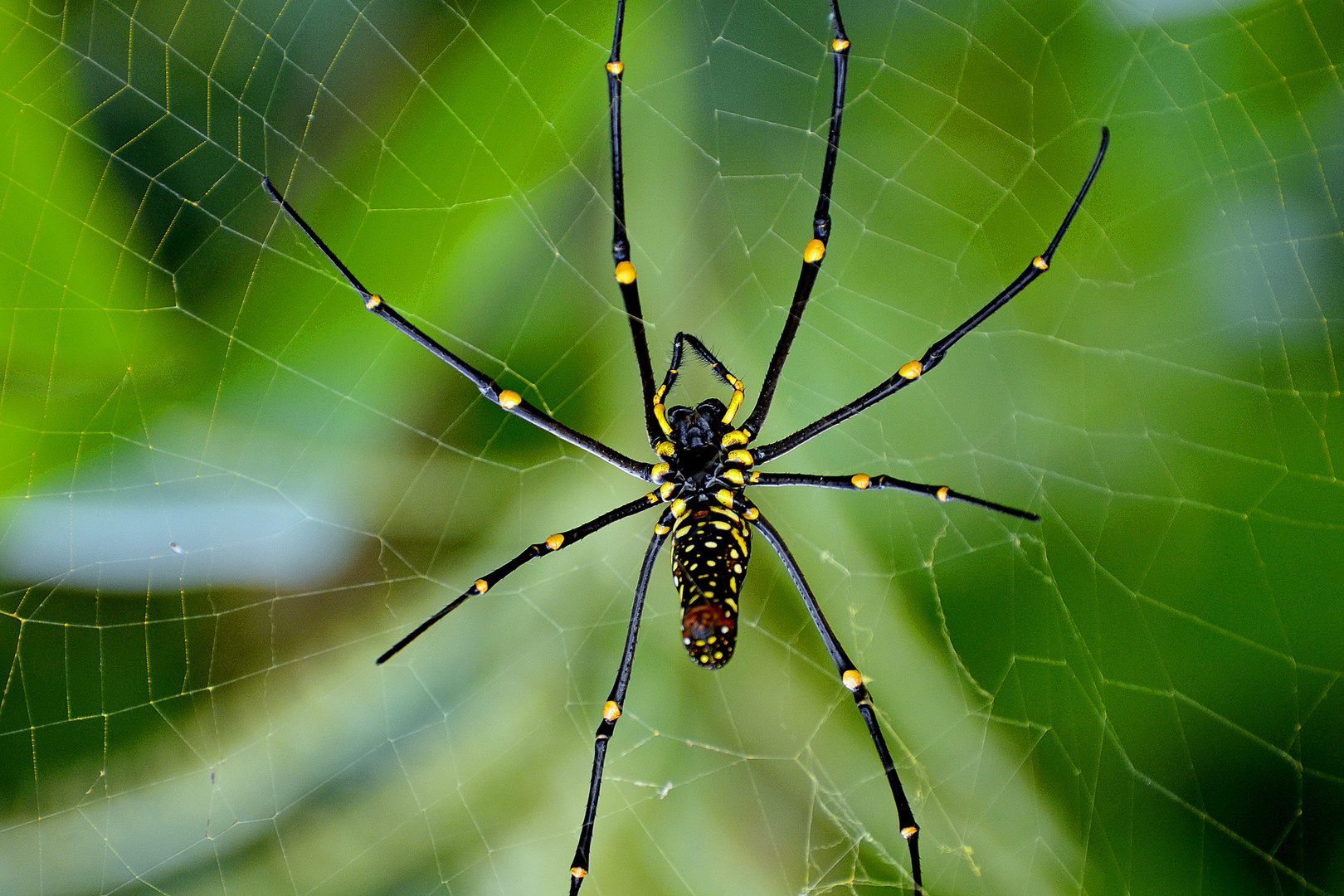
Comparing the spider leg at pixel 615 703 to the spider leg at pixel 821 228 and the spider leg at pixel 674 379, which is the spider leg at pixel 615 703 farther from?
the spider leg at pixel 821 228

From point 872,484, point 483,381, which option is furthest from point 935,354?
point 483,381

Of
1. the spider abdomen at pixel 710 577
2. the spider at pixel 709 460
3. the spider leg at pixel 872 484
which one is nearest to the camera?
the spider abdomen at pixel 710 577

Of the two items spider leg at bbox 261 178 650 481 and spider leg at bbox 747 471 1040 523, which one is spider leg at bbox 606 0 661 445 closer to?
spider leg at bbox 261 178 650 481

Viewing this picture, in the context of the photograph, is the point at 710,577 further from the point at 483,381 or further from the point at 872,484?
the point at 483,381

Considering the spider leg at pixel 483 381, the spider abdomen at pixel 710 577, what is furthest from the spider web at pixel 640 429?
the spider abdomen at pixel 710 577

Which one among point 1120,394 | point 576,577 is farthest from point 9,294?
point 1120,394

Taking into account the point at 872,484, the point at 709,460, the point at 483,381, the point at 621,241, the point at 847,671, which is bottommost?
the point at 847,671

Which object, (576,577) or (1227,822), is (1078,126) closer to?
(1227,822)
